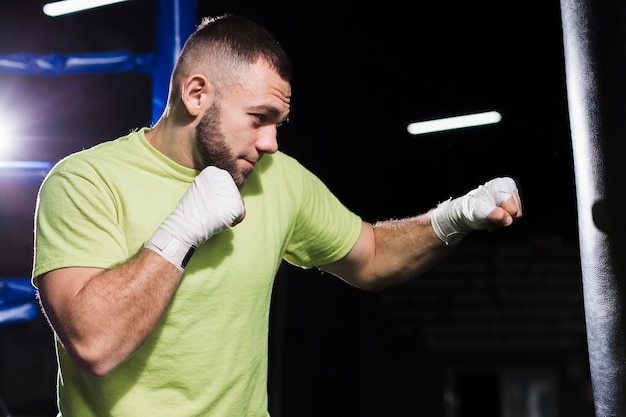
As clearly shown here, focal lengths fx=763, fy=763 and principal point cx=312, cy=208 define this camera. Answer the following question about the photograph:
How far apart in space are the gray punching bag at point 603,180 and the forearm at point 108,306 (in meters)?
0.73

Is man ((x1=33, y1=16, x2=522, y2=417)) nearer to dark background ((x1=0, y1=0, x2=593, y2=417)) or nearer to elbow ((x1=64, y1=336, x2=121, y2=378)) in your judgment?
elbow ((x1=64, y1=336, x2=121, y2=378))

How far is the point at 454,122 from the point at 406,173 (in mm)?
546

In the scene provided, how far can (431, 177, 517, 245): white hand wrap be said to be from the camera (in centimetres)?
157

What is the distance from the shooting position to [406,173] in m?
5.68

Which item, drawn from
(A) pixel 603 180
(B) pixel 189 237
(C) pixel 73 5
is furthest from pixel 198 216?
(C) pixel 73 5

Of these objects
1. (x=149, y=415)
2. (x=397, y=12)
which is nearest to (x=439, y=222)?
(x=149, y=415)

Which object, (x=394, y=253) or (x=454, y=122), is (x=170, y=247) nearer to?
(x=394, y=253)

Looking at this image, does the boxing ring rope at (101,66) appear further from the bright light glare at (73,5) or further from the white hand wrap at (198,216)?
the white hand wrap at (198,216)

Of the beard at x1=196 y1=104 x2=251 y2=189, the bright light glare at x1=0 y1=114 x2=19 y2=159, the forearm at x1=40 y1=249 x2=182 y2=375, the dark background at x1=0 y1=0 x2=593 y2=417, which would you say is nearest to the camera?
the forearm at x1=40 y1=249 x2=182 y2=375

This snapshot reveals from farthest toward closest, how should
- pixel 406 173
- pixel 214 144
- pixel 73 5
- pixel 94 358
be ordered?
pixel 406 173
pixel 73 5
pixel 214 144
pixel 94 358

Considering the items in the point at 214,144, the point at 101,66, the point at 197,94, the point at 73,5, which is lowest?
the point at 214,144

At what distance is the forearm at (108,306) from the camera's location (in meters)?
1.24

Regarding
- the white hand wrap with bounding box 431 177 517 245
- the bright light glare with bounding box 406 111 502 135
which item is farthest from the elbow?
the bright light glare with bounding box 406 111 502 135

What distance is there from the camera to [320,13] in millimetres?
4129
